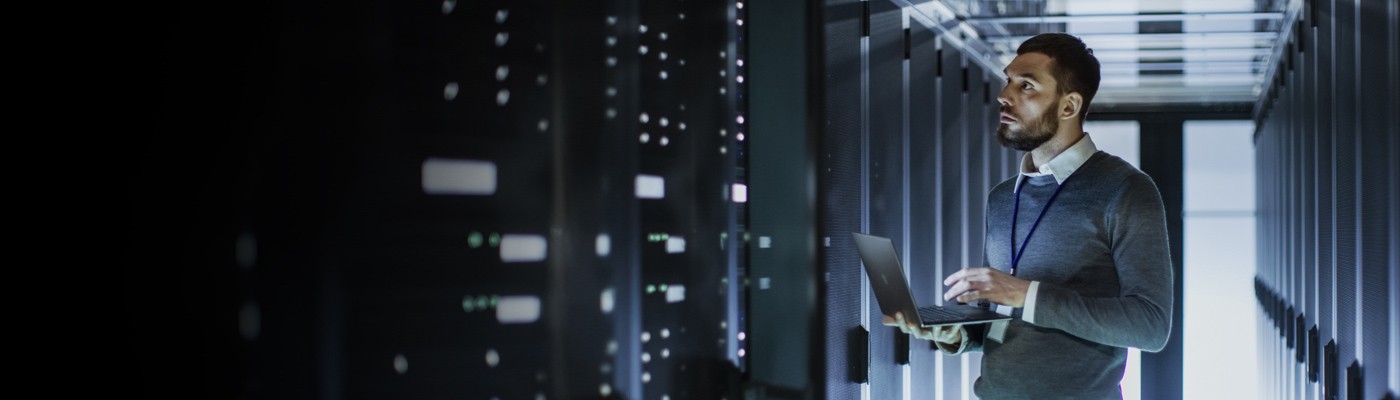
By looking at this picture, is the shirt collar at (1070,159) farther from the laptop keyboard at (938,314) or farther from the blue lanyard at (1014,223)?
the laptop keyboard at (938,314)

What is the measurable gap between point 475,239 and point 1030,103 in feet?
4.52

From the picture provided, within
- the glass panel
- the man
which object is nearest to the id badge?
the man

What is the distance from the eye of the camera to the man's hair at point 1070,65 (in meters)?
2.12

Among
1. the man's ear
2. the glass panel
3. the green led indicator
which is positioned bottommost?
the glass panel

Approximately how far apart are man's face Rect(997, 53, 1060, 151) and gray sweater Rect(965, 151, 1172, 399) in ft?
0.33

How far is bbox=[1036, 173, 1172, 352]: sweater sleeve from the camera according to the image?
1.88 m

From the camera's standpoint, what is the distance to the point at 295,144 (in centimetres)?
94

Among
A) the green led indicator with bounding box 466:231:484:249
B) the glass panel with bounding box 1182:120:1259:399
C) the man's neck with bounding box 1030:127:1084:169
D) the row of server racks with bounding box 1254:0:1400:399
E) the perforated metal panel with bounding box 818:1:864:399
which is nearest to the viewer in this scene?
the green led indicator with bounding box 466:231:484:249

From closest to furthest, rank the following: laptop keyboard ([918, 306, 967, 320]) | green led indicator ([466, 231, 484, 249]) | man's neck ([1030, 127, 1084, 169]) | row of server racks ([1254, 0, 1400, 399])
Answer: green led indicator ([466, 231, 484, 249]) < row of server racks ([1254, 0, 1400, 399]) < laptop keyboard ([918, 306, 967, 320]) < man's neck ([1030, 127, 1084, 169])

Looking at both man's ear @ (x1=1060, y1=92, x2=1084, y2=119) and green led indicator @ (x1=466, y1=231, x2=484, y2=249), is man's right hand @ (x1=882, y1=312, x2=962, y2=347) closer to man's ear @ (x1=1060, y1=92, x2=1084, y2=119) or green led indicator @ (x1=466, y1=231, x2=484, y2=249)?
man's ear @ (x1=1060, y1=92, x2=1084, y2=119)

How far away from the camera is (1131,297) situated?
1891 millimetres

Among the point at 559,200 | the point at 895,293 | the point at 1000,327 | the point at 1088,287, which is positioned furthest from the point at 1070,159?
the point at 559,200

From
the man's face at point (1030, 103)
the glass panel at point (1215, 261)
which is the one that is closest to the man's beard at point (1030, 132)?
the man's face at point (1030, 103)

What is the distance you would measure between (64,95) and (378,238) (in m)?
0.34
